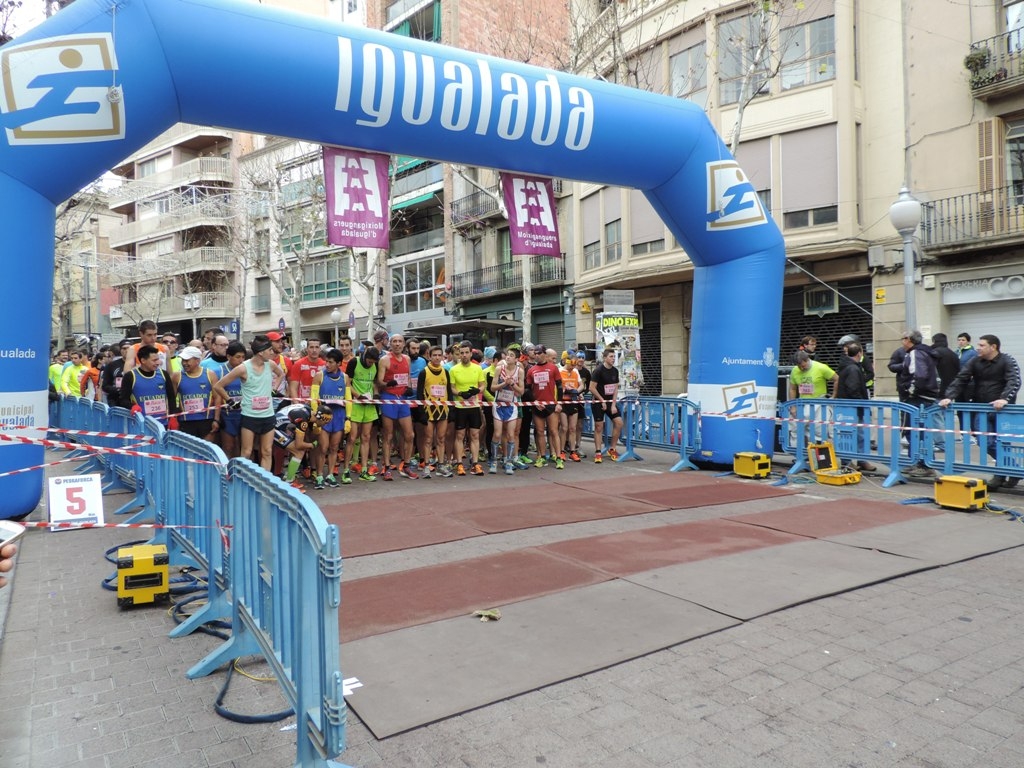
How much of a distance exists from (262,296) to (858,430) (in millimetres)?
38322

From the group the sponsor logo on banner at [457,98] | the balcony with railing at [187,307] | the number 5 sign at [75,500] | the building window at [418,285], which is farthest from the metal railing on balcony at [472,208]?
the number 5 sign at [75,500]

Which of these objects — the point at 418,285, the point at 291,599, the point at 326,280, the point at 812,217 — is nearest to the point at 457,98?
the point at 291,599

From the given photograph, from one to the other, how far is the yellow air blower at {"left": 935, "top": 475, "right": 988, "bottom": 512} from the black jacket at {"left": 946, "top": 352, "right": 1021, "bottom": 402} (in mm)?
1837

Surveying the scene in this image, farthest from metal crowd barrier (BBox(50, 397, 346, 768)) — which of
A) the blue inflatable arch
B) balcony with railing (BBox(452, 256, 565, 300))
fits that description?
balcony with railing (BBox(452, 256, 565, 300))

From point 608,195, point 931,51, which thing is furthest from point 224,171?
point 931,51

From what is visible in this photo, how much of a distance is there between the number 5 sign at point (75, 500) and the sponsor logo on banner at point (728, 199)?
8025 mm

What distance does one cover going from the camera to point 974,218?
15891 millimetres

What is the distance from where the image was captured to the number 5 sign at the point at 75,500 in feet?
14.9

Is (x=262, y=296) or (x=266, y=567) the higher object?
(x=262, y=296)

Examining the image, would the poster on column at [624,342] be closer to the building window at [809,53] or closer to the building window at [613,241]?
the building window at [613,241]

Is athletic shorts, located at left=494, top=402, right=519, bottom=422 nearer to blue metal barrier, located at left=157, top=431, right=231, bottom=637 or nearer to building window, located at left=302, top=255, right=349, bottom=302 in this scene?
blue metal barrier, located at left=157, top=431, right=231, bottom=637

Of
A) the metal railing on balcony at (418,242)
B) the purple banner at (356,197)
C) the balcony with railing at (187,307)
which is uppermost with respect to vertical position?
the metal railing on balcony at (418,242)

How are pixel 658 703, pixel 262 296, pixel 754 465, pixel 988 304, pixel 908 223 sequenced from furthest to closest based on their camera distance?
pixel 262 296
pixel 988 304
pixel 908 223
pixel 754 465
pixel 658 703

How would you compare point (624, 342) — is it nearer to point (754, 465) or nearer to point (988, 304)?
point (754, 465)
